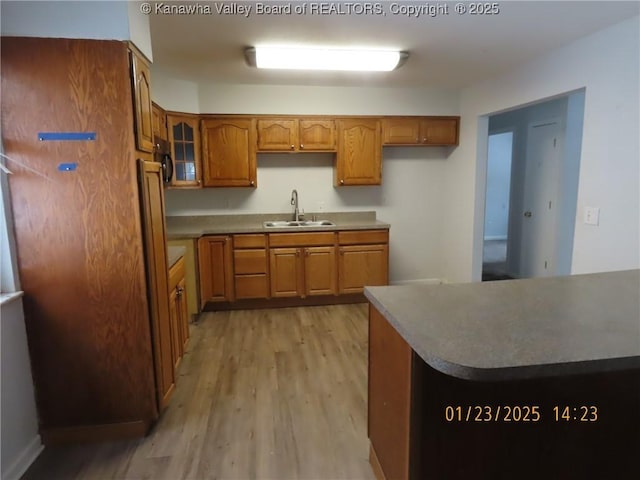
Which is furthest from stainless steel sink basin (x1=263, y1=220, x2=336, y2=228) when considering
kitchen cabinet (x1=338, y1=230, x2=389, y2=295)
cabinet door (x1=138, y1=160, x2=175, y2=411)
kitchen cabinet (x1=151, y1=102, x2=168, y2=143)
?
cabinet door (x1=138, y1=160, x2=175, y2=411)

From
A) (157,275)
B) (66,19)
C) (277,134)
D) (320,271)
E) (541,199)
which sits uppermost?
(66,19)

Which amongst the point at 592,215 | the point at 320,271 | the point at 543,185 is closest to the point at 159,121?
the point at 320,271

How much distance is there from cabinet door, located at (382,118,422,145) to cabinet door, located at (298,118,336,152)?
61 cm

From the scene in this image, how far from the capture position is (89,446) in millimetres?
1993

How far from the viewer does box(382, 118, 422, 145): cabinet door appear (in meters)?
4.31

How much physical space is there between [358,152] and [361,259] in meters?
1.22

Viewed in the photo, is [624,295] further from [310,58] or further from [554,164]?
[554,164]

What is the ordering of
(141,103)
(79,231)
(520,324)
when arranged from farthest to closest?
(141,103), (79,231), (520,324)

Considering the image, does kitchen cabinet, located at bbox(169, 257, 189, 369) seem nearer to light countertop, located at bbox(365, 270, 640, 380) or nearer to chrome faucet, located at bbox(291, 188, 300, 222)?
light countertop, located at bbox(365, 270, 640, 380)

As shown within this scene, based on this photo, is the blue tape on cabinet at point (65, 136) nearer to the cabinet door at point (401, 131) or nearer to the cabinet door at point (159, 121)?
the cabinet door at point (159, 121)

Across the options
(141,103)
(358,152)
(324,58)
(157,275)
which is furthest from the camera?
(358,152)

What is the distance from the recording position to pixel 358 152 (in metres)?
4.25

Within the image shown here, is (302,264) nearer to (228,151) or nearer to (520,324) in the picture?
(228,151)

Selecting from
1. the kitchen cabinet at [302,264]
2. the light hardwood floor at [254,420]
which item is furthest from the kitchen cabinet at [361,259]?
the light hardwood floor at [254,420]
